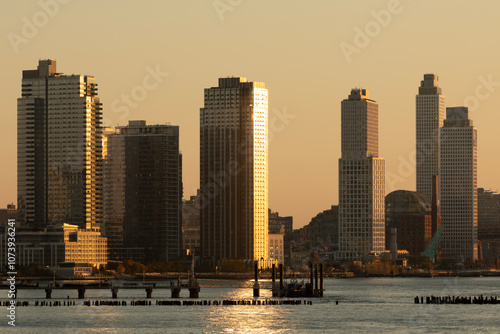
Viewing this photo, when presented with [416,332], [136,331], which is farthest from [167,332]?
[416,332]

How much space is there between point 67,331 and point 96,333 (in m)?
5.50

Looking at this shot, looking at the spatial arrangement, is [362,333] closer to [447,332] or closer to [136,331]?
[447,332]

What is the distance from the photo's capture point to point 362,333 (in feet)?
651

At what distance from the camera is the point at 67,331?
19938cm

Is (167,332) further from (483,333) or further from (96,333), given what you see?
(483,333)

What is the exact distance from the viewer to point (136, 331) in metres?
199

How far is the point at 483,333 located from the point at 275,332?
31.0m

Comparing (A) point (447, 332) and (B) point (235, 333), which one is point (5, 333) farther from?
(A) point (447, 332)

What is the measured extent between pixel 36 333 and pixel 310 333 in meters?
40.5

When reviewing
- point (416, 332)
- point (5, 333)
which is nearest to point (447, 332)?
point (416, 332)

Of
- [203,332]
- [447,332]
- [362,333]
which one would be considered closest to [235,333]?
[203,332]

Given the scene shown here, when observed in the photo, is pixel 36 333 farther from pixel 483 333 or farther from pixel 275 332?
pixel 483 333

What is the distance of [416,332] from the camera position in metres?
199

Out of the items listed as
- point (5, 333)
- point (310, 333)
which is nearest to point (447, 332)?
point (310, 333)
